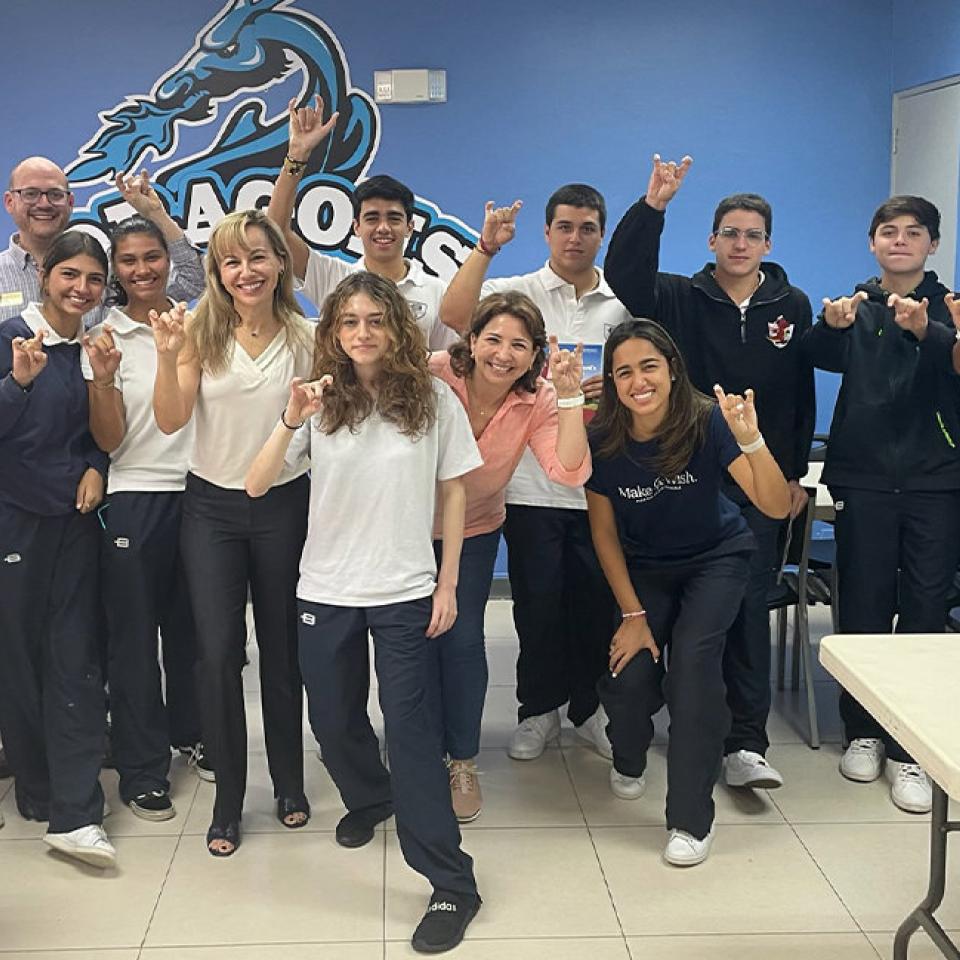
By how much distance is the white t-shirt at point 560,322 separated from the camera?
3365 mm

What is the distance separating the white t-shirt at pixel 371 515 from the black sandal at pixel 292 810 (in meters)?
0.72

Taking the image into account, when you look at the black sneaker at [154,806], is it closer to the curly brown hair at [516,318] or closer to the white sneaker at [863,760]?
the curly brown hair at [516,318]

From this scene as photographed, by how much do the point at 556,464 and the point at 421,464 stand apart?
0.41 meters

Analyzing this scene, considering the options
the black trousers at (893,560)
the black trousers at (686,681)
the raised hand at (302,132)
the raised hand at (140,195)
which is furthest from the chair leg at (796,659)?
the raised hand at (140,195)

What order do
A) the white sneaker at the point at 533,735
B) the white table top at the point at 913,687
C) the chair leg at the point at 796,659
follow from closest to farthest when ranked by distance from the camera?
1. the white table top at the point at 913,687
2. the white sneaker at the point at 533,735
3. the chair leg at the point at 796,659

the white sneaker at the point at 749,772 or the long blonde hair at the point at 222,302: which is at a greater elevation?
the long blonde hair at the point at 222,302

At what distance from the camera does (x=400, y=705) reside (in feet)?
8.57

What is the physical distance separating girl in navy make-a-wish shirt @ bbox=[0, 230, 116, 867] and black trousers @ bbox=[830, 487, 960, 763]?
2.10 m

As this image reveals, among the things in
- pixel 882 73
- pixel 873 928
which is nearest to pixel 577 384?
pixel 873 928

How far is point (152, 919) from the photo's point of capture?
2.65 meters

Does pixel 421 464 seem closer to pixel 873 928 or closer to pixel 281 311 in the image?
pixel 281 311

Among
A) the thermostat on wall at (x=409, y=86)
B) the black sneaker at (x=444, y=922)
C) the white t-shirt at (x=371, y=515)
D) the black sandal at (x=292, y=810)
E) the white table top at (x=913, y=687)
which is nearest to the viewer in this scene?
the white table top at (x=913, y=687)

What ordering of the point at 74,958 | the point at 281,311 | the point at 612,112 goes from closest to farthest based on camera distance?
the point at 74,958 → the point at 281,311 → the point at 612,112

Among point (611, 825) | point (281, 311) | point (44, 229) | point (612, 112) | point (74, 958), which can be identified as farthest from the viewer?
point (612, 112)
